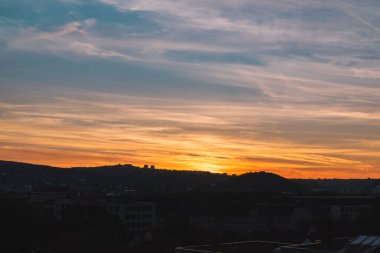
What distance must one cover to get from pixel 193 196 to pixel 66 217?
299 ft

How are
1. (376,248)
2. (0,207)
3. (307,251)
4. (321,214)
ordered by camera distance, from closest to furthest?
1. (376,248)
2. (307,251)
3. (0,207)
4. (321,214)

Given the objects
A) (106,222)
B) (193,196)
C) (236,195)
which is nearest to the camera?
(106,222)

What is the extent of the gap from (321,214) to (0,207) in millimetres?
90573

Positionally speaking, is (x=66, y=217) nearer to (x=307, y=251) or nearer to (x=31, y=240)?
(x=31, y=240)

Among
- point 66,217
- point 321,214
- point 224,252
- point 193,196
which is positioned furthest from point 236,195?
point 224,252

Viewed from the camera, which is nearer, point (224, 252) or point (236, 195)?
point (224, 252)

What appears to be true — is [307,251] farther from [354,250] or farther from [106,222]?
[106,222]

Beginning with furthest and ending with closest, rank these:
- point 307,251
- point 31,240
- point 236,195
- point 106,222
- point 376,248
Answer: point 236,195, point 106,222, point 31,240, point 307,251, point 376,248

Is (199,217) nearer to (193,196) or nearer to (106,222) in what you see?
(193,196)

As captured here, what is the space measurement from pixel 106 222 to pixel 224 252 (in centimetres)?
4180

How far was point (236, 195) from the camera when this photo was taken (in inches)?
7520

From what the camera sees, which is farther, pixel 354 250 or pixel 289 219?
pixel 289 219

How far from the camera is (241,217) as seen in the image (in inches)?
5157

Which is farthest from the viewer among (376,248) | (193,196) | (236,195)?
(236,195)
